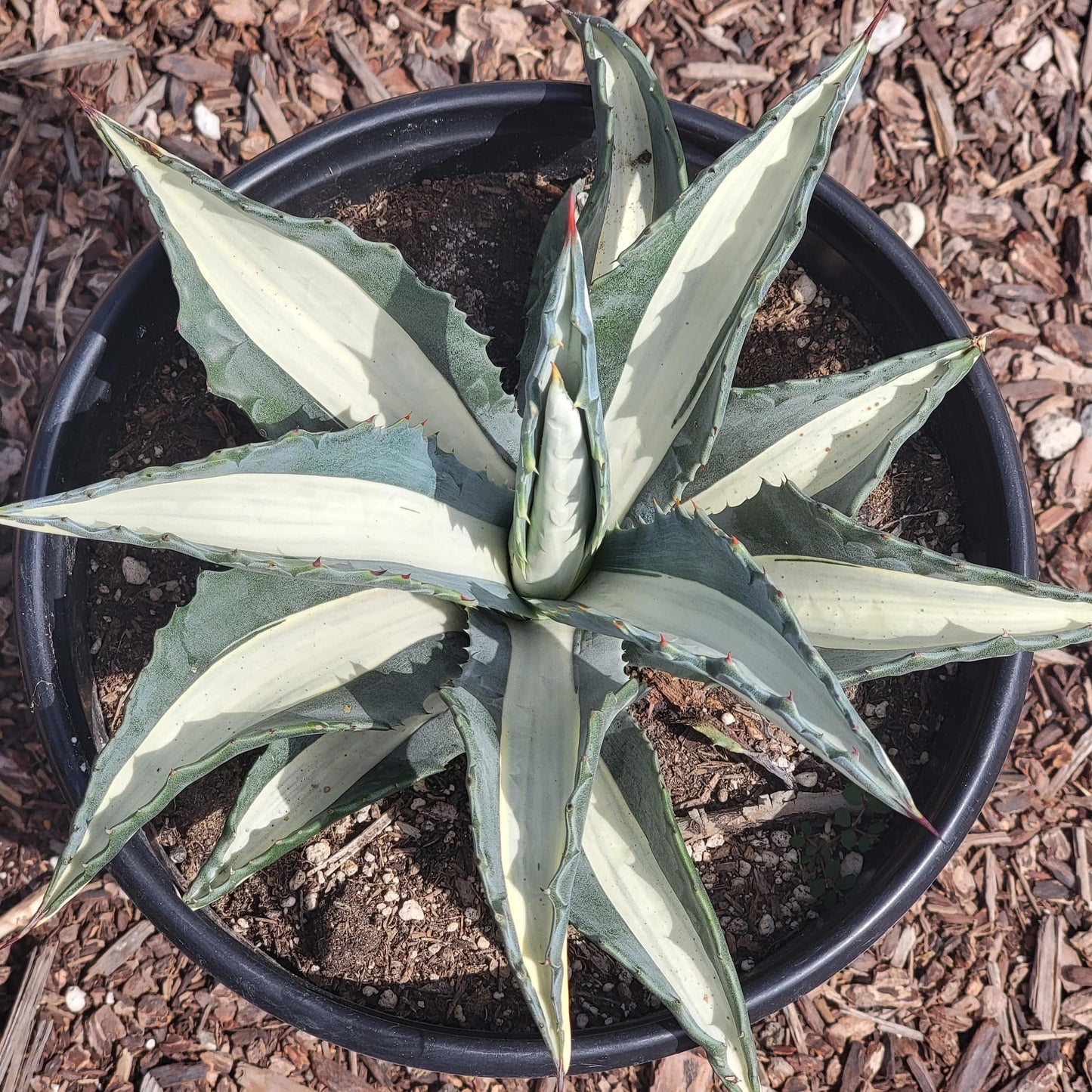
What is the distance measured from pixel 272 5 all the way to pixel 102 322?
2.58 ft

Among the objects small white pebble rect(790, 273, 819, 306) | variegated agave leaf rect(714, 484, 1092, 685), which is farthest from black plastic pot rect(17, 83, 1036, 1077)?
variegated agave leaf rect(714, 484, 1092, 685)

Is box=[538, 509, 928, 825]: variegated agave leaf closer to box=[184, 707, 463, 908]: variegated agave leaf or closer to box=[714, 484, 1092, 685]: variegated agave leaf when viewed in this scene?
box=[714, 484, 1092, 685]: variegated agave leaf

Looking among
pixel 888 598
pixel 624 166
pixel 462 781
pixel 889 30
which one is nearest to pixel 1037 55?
pixel 889 30

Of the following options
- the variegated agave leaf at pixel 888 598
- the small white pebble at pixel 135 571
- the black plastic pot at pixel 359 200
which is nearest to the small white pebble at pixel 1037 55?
the black plastic pot at pixel 359 200

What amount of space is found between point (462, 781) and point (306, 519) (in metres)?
0.54

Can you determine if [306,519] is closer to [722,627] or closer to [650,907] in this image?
[722,627]

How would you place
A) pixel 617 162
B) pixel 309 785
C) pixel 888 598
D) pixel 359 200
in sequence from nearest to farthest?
1. pixel 888 598
2. pixel 309 785
3. pixel 617 162
4. pixel 359 200

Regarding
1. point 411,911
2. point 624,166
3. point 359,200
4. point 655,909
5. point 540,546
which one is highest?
point 359,200

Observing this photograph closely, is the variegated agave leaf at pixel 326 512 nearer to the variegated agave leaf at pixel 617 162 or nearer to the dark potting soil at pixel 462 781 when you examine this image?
the variegated agave leaf at pixel 617 162

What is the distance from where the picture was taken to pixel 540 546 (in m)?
0.93

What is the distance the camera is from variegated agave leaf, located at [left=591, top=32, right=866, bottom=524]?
897 mm

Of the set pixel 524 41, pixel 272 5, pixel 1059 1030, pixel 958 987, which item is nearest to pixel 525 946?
pixel 958 987

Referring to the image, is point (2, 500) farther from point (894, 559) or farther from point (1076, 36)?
point (1076, 36)

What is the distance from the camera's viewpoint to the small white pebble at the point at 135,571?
132 centimetres
